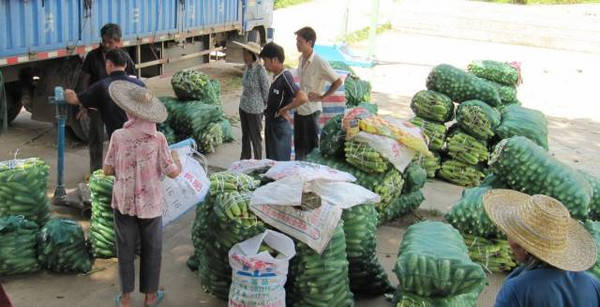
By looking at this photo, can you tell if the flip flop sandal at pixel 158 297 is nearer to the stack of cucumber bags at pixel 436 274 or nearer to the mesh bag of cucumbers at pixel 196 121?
the stack of cucumber bags at pixel 436 274

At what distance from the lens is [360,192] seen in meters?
4.48

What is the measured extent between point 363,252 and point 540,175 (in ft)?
5.94

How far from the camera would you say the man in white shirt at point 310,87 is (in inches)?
261

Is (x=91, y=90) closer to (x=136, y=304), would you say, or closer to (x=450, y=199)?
(x=136, y=304)

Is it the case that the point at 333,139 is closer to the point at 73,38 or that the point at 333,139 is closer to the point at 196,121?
the point at 196,121

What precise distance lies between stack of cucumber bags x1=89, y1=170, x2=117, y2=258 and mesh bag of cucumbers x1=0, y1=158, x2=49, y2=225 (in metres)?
0.42

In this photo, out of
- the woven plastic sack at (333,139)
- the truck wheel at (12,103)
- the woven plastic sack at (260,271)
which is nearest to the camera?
the woven plastic sack at (260,271)

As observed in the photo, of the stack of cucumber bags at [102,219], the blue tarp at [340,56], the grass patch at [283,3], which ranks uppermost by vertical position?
the grass patch at [283,3]

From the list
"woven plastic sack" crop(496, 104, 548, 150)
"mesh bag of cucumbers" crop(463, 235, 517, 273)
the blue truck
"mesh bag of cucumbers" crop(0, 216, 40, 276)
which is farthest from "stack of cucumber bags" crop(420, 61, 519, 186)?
"mesh bag of cucumbers" crop(0, 216, 40, 276)

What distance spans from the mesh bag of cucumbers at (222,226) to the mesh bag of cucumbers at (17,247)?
3.92ft

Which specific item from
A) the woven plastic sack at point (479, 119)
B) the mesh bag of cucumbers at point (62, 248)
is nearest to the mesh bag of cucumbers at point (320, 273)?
the mesh bag of cucumbers at point (62, 248)

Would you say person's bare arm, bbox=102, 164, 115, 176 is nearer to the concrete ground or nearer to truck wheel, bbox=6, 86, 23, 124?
the concrete ground

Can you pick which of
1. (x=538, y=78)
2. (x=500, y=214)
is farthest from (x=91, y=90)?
(x=538, y=78)

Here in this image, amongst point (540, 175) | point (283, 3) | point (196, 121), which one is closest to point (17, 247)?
point (196, 121)
